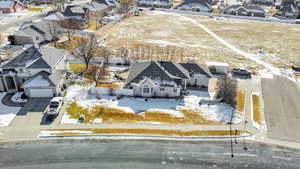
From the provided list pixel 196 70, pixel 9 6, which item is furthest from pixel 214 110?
pixel 9 6

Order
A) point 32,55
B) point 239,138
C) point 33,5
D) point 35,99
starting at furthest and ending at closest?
point 33,5
point 32,55
point 35,99
point 239,138

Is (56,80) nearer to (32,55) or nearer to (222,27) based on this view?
(32,55)

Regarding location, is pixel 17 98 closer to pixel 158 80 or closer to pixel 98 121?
pixel 98 121

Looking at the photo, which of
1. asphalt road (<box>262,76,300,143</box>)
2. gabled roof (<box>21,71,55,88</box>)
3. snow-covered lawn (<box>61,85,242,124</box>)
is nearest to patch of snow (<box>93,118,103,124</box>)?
snow-covered lawn (<box>61,85,242,124</box>)

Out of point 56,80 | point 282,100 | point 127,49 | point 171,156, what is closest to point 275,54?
point 282,100

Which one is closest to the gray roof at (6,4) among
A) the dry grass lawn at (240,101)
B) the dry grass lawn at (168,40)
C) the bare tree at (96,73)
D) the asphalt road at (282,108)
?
the dry grass lawn at (168,40)

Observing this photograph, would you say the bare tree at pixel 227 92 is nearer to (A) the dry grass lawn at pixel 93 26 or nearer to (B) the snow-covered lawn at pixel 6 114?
(B) the snow-covered lawn at pixel 6 114

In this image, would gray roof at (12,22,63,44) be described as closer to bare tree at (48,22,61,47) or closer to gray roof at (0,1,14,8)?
bare tree at (48,22,61,47)
